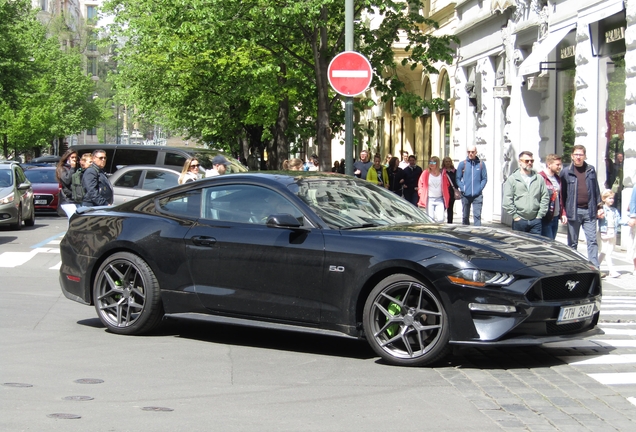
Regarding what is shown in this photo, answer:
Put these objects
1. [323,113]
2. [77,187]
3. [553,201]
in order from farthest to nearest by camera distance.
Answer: [323,113] < [77,187] < [553,201]

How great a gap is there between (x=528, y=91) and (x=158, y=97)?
22720 mm

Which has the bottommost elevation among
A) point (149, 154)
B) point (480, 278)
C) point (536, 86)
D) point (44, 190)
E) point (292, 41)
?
point (44, 190)

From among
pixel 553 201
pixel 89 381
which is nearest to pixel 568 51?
pixel 553 201

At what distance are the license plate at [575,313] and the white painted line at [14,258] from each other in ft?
34.4

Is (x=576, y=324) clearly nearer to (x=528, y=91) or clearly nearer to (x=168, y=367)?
(x=168, y=367)

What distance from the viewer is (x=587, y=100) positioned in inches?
768

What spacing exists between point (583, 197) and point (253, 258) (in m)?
7.14

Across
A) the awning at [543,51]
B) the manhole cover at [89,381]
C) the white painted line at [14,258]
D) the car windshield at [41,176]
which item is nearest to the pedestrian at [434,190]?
the awning at [543,51]

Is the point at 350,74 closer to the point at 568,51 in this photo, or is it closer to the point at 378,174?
the point at 568,51

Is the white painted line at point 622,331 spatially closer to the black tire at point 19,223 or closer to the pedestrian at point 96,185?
the pedestrian at point 96,185

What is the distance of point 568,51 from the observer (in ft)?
69.4

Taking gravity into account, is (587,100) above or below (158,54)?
below

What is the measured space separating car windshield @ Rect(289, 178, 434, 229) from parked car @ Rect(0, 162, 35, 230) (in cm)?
1615

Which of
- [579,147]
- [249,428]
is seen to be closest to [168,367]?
[249,428]
